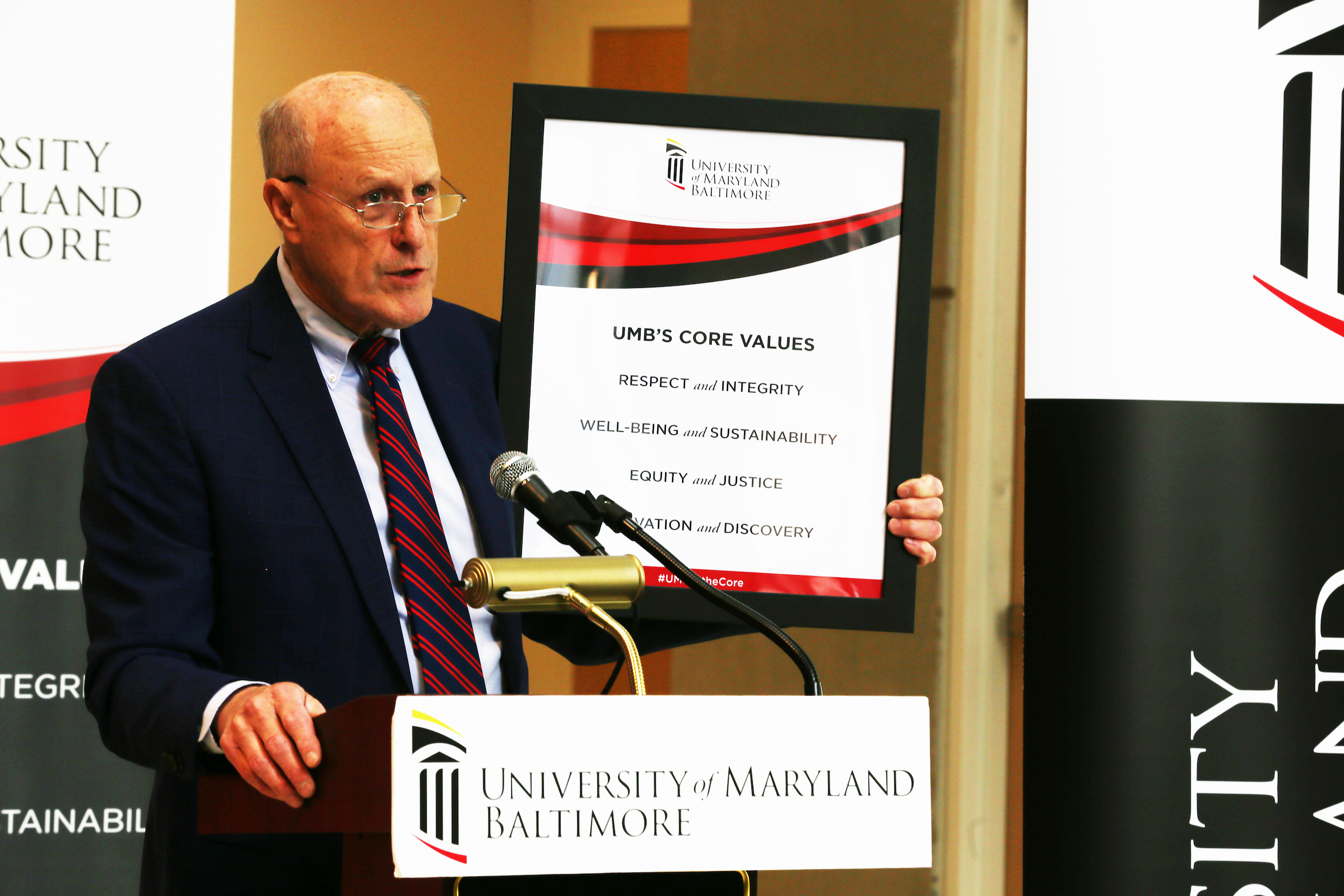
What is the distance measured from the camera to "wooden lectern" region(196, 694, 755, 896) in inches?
38.9

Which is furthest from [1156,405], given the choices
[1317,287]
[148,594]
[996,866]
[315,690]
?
[148,594]

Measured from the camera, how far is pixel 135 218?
112 inches

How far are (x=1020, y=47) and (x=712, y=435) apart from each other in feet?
6.50

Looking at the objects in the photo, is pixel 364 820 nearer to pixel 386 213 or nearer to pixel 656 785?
pixel 656 785

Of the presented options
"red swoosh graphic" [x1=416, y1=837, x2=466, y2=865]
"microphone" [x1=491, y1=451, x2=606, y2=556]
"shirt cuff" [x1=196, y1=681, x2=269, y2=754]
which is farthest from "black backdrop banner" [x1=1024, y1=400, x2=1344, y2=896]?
"red swoosh graphic" [x1=416, y1=837, x2=466, y2=865]

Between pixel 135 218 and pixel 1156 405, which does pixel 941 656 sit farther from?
pixel 135 218

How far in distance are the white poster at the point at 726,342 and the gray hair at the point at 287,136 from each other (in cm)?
31

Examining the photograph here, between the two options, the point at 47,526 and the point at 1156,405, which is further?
the point at 47,526

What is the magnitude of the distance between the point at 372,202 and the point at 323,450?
0.37 metres

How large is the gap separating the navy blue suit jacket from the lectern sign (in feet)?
2.43

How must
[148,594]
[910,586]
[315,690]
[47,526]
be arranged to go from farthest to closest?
[47,526] → [910,586] → [315,690] → [148,594]

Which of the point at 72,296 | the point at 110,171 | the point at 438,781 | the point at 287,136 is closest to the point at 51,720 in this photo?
the point at 72,296

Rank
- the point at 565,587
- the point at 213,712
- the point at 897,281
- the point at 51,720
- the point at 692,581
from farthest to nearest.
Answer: the point at 51,720 → the point at 897,281 → the point at 213,712 → the point at 692,581 → the point at 565,587

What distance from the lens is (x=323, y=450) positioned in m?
1.72
